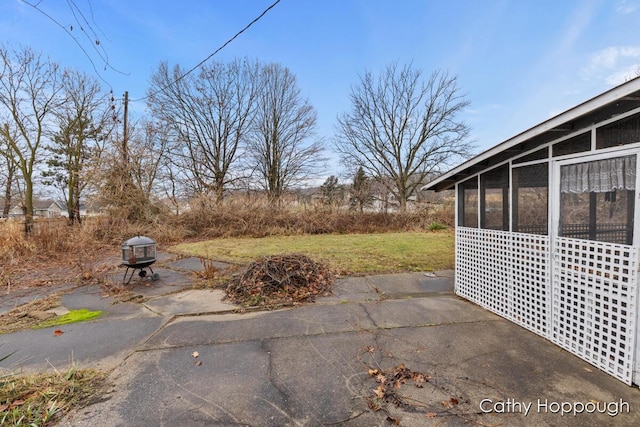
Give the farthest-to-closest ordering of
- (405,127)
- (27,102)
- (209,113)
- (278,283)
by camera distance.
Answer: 1. (405,127)
2. (209,113)
3. (27,102)
4. (278,283)

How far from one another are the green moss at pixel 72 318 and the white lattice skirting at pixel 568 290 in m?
5.59

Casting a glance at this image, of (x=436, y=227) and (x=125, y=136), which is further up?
(x=125, y=136)

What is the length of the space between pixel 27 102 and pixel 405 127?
66.1 ft

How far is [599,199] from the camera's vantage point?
2705 millimetres

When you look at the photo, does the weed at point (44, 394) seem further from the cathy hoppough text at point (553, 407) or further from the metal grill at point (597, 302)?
the metal grill at point (597, 302)

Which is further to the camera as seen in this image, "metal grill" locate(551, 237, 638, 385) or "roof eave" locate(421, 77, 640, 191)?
"metal grill" locate(551, 237, 638, 385)

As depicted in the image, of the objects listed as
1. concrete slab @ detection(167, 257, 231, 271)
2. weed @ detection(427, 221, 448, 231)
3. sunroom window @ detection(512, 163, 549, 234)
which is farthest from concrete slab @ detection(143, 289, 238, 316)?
weed @ detection(427, 221, 448, 231)

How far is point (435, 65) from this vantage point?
17.8 meters

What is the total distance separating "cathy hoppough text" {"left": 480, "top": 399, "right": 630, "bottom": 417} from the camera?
196 centimetres

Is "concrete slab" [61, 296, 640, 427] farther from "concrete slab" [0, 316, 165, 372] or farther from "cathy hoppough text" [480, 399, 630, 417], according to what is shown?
"concrete slab" [0, 316, 165, 372]

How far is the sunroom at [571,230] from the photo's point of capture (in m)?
2.29

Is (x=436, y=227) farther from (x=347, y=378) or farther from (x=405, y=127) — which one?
(x=347, y=378)

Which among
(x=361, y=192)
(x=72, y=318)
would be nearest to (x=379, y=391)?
(x=72, y=318)

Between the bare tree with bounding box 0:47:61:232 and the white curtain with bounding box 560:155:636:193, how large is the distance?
17102mm
